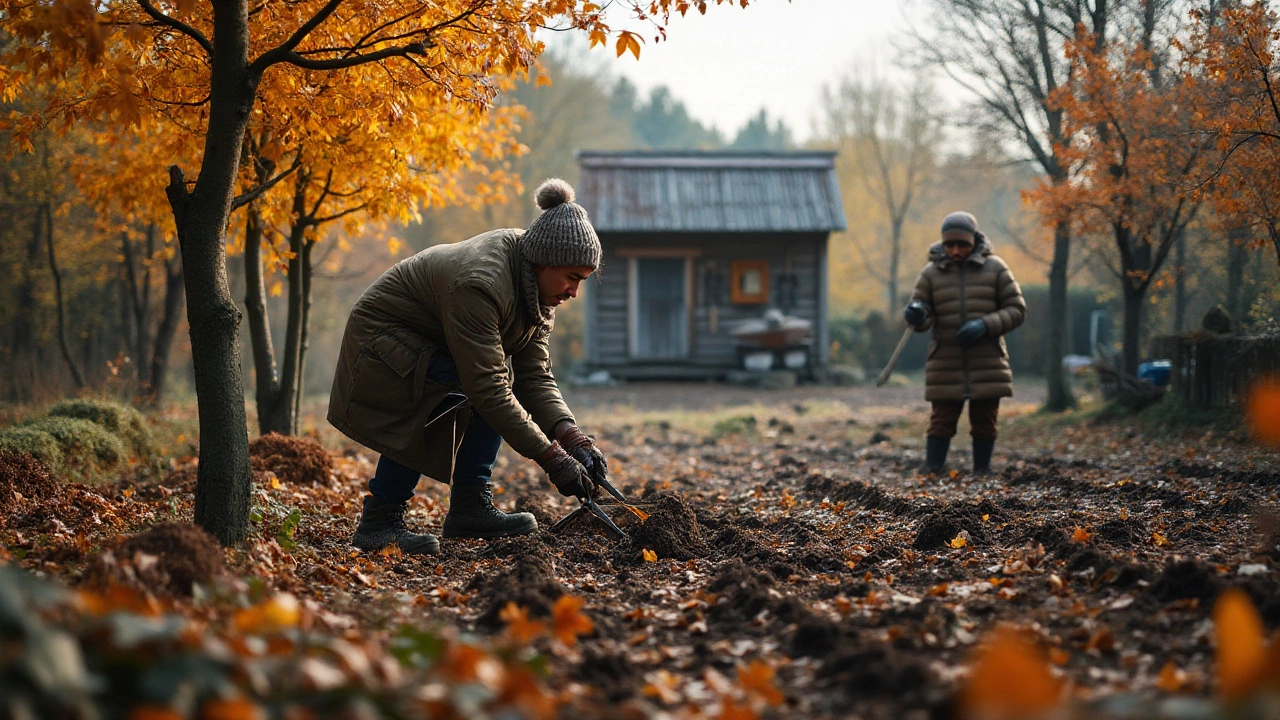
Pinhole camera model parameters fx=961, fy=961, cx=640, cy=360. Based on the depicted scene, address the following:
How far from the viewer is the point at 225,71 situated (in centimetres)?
389

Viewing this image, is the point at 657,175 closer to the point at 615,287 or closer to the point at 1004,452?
the point at 615,287

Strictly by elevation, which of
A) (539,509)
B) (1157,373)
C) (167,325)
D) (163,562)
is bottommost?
(539,509)

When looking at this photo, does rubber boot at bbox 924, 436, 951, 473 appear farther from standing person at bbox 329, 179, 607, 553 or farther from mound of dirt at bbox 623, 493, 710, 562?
standing person at bbox 329, 179, 607, 553

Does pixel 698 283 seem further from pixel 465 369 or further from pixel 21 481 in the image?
pixel 465 369

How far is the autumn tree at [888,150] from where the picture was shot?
28.3 metres

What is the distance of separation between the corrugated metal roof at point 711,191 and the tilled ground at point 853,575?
1141 cm

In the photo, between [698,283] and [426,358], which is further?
[698,283]

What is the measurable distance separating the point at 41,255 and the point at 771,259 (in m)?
12.3

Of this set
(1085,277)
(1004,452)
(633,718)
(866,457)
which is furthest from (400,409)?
(1085,277)

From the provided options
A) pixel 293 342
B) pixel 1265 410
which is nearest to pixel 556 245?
pixel 293 342

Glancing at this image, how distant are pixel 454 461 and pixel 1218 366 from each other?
6894 mm

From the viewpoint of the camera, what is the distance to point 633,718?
2.07 metres

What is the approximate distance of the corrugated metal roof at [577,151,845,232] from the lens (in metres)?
18.3

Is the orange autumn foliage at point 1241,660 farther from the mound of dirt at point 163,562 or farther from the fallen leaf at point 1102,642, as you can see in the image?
the mound of dirt at point 163,562
